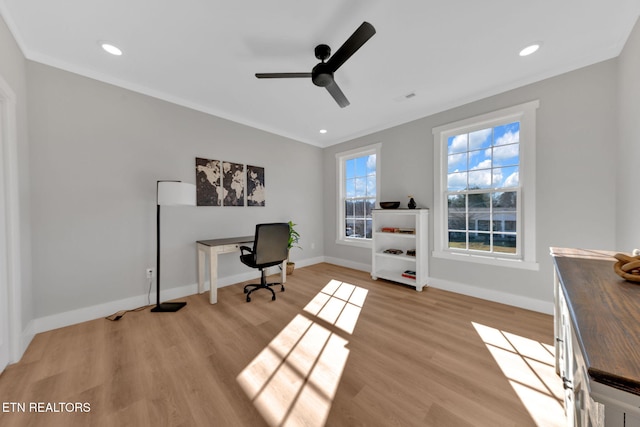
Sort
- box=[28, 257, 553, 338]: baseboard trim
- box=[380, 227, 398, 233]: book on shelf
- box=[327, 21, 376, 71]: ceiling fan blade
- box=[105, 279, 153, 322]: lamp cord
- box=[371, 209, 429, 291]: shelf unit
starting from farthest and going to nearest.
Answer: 1. box=[380, 227, 398, 233]: book on shelf
2. box=[371, 209, 429, 291]: shelf unit
3. box=[105, 279, 153, 322]: lamp cord
4. box=[28, 257, 553, 338]: baseboard trim
5. box=[327, 21, 376, 71]: ceiling fan blade

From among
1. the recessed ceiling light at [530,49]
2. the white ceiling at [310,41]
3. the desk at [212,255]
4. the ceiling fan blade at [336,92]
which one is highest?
the white ceiling at [310,41]

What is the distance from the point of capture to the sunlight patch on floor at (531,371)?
1.34 metres

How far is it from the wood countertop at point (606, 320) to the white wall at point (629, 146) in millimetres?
1279

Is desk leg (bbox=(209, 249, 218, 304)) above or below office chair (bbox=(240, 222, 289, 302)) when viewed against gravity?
below

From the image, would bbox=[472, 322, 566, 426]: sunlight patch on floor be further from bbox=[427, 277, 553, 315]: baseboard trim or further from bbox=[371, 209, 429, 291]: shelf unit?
bbox=[371, 209, 429, 291]: shelf unit

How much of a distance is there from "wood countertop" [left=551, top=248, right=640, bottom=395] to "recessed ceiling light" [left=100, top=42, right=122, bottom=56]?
137 inches

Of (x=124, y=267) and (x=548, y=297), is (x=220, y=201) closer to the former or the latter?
(x=124, y=267)

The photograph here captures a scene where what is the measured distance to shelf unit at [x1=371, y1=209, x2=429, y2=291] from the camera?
3311 millimetres

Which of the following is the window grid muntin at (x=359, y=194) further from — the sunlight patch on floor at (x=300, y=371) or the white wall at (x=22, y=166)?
the white wall at (x=22, y=166)

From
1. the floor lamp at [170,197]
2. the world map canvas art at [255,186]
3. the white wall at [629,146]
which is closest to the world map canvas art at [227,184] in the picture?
the world map canvas art at [255,186]

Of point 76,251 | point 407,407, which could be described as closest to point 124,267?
point 76,251

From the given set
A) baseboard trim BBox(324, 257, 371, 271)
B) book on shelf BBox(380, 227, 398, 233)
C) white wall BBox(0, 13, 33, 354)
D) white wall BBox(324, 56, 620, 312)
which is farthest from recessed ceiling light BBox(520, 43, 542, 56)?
white wall BBox(0, 13, 33, 354)


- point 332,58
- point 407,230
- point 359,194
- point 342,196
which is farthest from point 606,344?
point 342,196

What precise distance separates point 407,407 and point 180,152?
356 centimetres
